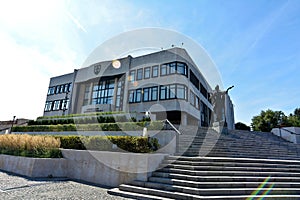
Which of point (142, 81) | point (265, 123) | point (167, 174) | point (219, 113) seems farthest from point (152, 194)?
point (265, 123)

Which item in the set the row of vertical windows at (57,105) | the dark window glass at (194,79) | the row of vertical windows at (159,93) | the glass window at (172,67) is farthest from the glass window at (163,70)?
the row of vertical windows at (57,105)

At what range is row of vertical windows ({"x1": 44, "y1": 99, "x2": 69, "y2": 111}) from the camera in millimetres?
30681

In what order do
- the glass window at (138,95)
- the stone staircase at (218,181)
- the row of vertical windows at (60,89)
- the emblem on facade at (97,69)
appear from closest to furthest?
the stone staircase at (218,181), the glass window at (138,95), the emblem on facade at (97,69), the row of vertical windows at (60,89)

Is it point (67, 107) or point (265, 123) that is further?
point (265, 123)

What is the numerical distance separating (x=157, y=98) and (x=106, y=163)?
14.6m

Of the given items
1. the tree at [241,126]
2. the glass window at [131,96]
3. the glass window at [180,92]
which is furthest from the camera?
the tree at [241,126]

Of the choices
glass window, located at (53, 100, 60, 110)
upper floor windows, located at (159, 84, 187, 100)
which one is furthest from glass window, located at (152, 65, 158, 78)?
glass window, located at (53, 100, 60, 110)

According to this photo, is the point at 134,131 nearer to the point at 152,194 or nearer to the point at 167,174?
the point at 167,174

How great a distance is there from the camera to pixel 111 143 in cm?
794

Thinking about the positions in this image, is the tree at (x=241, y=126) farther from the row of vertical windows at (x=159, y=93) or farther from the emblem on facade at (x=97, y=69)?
the emblem on facade at (x=97, y=69)

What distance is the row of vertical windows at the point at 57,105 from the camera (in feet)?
101

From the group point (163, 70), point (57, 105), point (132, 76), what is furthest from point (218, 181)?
point (57, 105)

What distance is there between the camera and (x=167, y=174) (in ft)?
19.9

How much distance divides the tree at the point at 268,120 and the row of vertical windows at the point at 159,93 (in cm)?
2443
